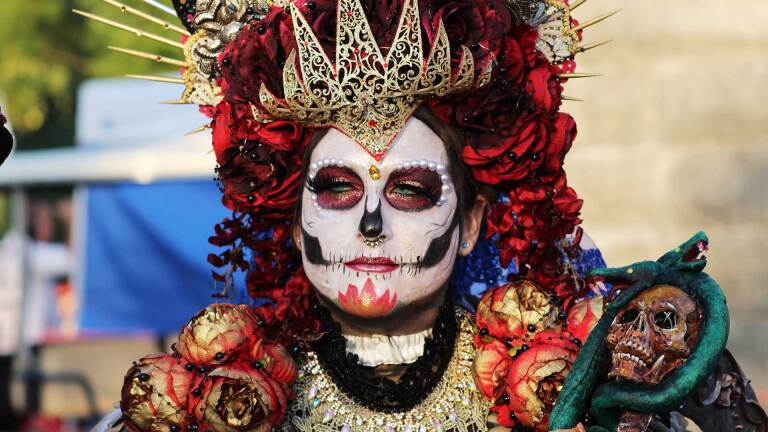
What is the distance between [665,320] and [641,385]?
0.52ft

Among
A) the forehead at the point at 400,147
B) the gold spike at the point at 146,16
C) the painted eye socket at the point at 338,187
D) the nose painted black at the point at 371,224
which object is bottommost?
the nose painted black at the point at 371,224

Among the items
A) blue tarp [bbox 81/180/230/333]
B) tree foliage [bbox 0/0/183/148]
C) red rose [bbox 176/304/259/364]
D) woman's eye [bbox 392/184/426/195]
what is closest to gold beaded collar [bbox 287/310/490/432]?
red rose [bbox 176/304/259/364]

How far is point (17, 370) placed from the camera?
782cm

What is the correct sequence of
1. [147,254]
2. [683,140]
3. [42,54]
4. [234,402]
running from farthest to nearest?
1. [42,54]
2. [147,254]
3. [683,140]
4. [234,402]

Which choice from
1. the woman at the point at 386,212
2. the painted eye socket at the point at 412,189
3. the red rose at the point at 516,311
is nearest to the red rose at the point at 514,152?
the woman at the point at 386,212

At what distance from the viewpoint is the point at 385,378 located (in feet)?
11.5

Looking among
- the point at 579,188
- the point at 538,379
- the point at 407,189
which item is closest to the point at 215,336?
the point at 407,189

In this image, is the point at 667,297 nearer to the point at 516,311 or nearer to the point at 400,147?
the point at 516,311

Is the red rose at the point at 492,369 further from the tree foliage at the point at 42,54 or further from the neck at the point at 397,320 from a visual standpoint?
the tree foliage at the point at 42,54

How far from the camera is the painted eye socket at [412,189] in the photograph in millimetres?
3377

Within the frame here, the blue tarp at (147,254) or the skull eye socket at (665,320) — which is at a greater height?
the skull eye socket at (665,320)

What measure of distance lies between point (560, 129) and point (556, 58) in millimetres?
228

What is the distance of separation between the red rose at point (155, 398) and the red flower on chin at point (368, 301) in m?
0.47

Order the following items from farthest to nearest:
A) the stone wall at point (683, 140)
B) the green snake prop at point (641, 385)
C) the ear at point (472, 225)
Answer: the stone wall at point (683, 140), the ear at point (472, 225), the green snake prop at point (641, 385)
